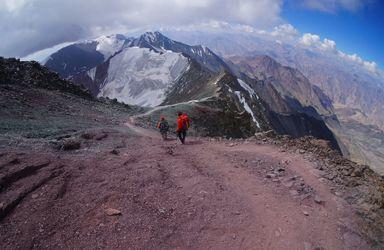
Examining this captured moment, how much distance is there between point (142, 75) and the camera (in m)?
151

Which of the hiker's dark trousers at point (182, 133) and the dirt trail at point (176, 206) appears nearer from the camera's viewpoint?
the dirt trail at point (176, 206)

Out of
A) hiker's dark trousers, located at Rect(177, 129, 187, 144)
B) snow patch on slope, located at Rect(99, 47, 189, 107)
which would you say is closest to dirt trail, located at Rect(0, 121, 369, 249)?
hiker's dark trousers, located at Rect(177, 129, 187, 144)

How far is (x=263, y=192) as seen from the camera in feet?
46.1

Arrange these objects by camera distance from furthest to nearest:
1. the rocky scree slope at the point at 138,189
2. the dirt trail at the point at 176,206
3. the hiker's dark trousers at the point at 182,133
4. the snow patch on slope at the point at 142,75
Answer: the snow patch on slope at the point at 142,75 < the hiker's dark trousers at the point at 182,133 < the rocky scree slope at the point at 138,189 < the dirt trail at the point at 176,206

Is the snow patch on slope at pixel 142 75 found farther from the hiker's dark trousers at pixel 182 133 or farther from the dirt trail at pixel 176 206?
the dirt trail at pixel 176 206

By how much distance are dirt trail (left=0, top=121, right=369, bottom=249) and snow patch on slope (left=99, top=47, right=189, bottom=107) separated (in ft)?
332

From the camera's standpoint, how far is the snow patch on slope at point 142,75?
13275cm

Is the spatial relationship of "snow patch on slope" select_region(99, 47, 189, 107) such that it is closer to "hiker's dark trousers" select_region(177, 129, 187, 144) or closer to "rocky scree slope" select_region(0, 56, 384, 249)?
"hiker's dark trousers" select_region(177, 129, 187, 144)

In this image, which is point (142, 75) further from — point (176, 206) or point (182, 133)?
point (176, 206)

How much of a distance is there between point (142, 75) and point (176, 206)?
141536mm

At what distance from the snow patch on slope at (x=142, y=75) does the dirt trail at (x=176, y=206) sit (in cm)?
10118

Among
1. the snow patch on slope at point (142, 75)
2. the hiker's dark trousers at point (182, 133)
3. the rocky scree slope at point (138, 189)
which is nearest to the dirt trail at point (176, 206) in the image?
the rocky scree slope at point (138, 189)

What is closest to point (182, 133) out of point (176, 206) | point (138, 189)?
point (138, 189)

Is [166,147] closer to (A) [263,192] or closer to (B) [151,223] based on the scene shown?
(A) [263,192]
